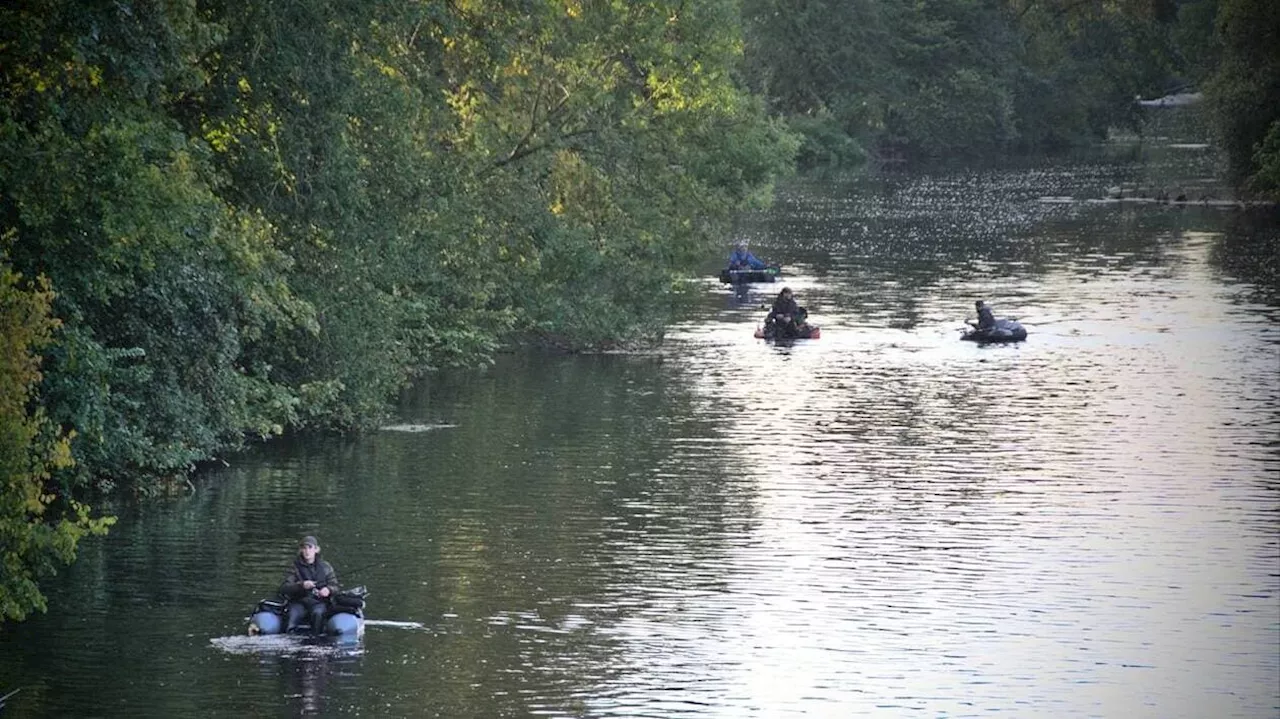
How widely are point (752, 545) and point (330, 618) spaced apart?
8.90 m

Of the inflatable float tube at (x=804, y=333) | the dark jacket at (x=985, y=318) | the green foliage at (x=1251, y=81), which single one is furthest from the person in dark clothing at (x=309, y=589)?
the green foliage at (x=1251, y=81)

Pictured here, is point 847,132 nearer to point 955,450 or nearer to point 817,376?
point 817,376

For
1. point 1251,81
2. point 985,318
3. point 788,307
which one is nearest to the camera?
point 985,318

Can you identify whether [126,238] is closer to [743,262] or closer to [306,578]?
[306,578]

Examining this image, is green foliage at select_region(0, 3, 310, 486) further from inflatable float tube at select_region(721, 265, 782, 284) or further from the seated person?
the seated person

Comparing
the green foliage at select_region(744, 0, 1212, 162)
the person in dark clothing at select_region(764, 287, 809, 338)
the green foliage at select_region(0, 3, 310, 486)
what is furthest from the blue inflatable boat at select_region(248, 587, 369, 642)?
the green foliage at select_region(744, 0, 1212, 162)

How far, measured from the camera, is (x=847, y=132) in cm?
16338

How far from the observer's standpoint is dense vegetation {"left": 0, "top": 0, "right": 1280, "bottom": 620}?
31406 millimetres

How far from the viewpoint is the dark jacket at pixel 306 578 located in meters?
28.5

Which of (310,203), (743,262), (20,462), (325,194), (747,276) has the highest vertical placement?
(325,194)

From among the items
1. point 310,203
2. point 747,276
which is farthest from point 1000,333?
point 310,203

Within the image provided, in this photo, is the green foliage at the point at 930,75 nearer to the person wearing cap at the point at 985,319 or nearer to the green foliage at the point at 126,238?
the person wearing cap at the point at 985,319

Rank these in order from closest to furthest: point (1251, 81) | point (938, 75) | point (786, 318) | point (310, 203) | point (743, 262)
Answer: point (310, 203), point (786, 318), point (743, 262), point (1251, 81), point (938, 75)

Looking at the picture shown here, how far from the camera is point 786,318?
61.8 meters
